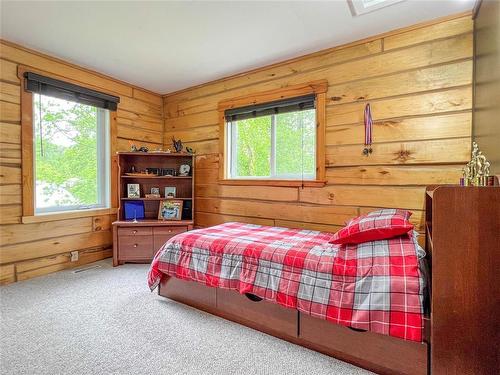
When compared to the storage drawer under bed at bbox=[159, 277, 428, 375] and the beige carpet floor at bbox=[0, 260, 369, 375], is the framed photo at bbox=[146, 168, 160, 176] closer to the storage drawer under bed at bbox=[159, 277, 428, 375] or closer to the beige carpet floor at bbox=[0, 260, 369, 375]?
the beige carpet floor at bbox=[0, 260, 369, 375]

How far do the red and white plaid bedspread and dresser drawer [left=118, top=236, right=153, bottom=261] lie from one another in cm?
110

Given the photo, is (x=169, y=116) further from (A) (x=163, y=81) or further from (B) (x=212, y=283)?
(B) (x=212, y=283)

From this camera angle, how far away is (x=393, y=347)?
1.48 meters

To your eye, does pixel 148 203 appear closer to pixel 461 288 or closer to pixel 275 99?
pixel 275 99

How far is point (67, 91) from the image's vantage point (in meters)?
3.15

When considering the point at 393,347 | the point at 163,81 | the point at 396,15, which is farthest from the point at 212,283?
the point at 163,81

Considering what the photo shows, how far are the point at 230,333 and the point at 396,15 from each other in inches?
112

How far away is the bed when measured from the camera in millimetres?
1433

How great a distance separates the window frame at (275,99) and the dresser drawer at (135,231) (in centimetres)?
113

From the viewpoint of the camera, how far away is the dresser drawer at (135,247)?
340 centimetres

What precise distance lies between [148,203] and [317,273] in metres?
2.88

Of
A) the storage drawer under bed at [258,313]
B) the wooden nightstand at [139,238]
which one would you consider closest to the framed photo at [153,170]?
the wooden nightstand at [139,238]

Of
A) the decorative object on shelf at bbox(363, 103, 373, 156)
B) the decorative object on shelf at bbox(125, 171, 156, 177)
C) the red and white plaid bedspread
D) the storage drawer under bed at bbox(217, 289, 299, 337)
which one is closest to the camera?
the red and white plaid bedspread

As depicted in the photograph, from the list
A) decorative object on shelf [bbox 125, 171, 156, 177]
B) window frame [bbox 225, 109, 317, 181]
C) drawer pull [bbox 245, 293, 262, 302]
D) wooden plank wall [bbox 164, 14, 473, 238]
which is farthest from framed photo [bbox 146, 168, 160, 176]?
drawer pull [bbox 245, 293, 262, 302]
